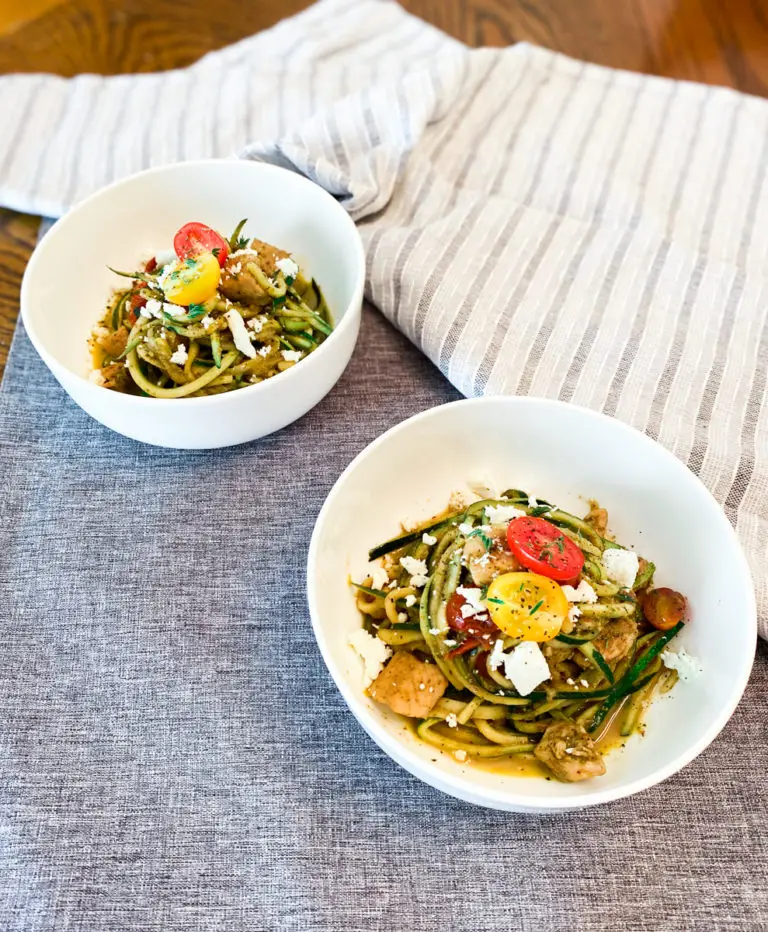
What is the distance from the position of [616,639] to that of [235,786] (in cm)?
68

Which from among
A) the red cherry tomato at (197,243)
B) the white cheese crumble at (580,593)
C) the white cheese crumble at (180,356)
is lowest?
the white cheese crumble at (580,593)

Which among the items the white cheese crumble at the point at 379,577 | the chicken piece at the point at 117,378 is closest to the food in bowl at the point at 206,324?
the chicken piece at the point at 117,378

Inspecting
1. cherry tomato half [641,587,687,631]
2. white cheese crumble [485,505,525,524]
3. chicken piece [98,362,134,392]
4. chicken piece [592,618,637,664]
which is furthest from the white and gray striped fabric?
chicken piece [98,362,134,392]

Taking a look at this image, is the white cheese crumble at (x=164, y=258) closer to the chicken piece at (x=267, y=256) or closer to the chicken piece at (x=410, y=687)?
the chicken piece at (x=267, y=256)

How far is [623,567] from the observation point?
137cm

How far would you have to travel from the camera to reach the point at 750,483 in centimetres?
156

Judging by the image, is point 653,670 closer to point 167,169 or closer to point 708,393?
point 708,393

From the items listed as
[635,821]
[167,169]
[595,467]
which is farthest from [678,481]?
[167,169]

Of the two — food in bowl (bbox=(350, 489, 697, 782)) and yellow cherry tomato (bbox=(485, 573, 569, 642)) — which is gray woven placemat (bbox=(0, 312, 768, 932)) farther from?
yellow cherry tomato (bbox=(485, 573, 569, 642))

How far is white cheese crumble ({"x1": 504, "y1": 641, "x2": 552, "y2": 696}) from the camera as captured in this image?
1224 mm

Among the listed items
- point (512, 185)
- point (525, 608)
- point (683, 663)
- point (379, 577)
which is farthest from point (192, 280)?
point (683, 663)

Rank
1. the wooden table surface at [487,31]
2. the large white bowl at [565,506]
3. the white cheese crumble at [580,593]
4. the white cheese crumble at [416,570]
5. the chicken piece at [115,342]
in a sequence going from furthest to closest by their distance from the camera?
the wooden table surface at [487,31], the chicken piece at [115,342], the white cheese crumble at [416,570], the white cheese crumble at [580,593], the large white bowl at [565,506]

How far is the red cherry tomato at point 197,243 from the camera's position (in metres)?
1.64

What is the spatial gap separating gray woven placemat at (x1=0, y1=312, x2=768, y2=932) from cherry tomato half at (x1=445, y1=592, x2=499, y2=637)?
10.4 inches
